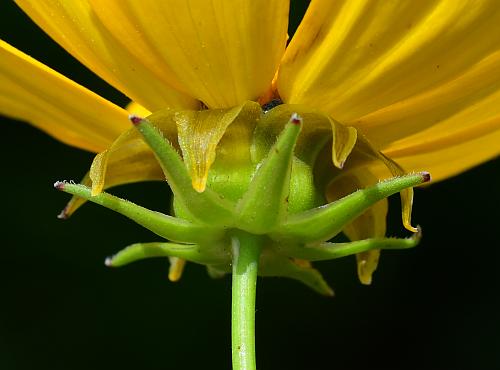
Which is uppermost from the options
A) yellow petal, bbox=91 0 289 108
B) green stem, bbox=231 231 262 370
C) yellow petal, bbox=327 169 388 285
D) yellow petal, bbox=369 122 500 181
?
yellow petal, bbox=369 122 500 181

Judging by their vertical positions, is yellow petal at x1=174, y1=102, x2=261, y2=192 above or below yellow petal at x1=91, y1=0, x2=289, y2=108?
below

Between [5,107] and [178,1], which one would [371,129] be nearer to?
[178,1]

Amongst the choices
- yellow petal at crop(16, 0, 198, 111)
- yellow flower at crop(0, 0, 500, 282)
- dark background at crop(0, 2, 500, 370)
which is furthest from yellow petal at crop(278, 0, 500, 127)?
dark background at crop(0, 2, 500, 370)

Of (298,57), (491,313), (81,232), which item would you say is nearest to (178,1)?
(298,57)

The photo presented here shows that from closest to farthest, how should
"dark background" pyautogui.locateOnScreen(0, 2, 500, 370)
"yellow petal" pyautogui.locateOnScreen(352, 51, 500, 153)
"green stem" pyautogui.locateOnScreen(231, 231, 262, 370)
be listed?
1. "green stem" pyautogui.locateOnScreen(231, 231, 262, 370)
2. "yellow petal" pyautogui.locateOnScreen(352, 51, 500, 153)
3. "dark background" pyautogui.locateOnScreen(0, 2, 500, 370)

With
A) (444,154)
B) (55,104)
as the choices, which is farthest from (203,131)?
(444,154)

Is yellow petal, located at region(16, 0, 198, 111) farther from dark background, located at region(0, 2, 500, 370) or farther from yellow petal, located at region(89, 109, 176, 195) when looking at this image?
dark background, located at region(0, 2, 500, 370)

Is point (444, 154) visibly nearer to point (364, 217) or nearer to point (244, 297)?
point (364, 217)
